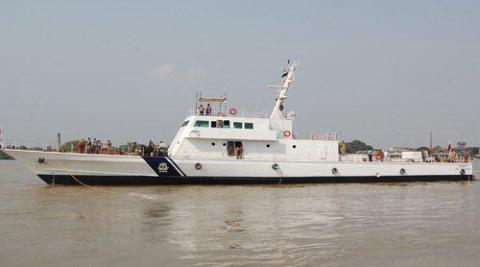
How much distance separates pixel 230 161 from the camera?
25016 mm

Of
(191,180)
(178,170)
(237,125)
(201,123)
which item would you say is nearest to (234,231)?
(178,170)

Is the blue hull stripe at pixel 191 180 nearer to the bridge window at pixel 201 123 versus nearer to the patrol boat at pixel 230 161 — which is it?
the patrol boat at pixel 230 161

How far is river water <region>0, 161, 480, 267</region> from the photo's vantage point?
26.1 ft

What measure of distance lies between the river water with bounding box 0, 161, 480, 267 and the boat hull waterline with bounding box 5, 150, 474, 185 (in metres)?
4.86

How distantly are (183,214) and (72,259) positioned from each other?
5743mm

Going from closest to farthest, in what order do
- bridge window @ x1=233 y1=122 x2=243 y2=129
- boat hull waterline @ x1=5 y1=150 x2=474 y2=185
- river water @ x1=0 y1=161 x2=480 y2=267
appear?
river water @ x1=0 y1=161 x2=480 y2=267 → boat hull waterline @ x1=5 y1=150 x2=474 y2=185 → bridge window @ x1=233 y1=122 x2=243 y2=129

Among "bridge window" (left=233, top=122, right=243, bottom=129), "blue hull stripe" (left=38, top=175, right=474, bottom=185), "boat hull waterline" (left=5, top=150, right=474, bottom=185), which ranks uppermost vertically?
"bridge window" (left=233, top=122, right=243, bottom=129)

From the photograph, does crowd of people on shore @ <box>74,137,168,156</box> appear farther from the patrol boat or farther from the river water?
the river water

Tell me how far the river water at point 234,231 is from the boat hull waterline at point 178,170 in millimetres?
4860

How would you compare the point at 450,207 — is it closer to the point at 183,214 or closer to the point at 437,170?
the point at 183,214

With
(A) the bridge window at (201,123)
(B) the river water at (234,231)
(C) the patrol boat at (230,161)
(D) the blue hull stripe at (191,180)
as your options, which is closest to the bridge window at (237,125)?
(C) the patrol boat at (230,161)

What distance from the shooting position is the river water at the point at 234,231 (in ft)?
26.1

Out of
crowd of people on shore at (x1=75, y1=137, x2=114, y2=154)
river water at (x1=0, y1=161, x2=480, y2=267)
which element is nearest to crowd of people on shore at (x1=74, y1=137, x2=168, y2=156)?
crowd of people on shore at (x1=75, y1=137, x2=114, y2=154)

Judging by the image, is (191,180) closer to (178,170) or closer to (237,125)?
(178,170)
